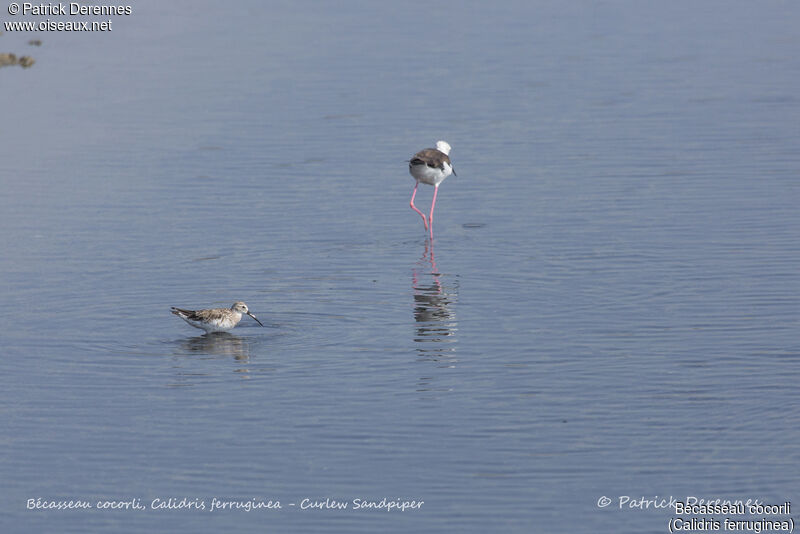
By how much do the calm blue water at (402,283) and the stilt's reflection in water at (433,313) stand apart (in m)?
0.07

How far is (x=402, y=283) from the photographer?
1930 centimetres

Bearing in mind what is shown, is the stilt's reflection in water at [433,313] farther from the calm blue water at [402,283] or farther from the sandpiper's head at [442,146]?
the sandpiper's head at [442,146]

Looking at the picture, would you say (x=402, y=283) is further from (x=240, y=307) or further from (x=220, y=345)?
(x=220, y=345)

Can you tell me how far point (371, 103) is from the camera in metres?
31.4

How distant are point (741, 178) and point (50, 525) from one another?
51.4 feet

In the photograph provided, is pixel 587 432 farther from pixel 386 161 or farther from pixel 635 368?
pixel 386 161

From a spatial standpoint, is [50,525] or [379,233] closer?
[50,525]

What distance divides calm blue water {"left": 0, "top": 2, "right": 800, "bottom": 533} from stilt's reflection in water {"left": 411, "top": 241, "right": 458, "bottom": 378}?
7 cm

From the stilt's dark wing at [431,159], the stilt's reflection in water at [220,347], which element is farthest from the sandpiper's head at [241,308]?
the stilt's dark wing at [431,159]

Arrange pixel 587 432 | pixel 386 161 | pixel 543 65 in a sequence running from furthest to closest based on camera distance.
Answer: pixel 543 65, pixel 386 161, pixel 587 432

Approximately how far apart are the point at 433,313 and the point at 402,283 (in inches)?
67.3

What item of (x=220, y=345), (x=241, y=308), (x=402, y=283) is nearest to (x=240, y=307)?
(x=241, y=308)

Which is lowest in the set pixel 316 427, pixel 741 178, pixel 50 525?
pixel 50 525

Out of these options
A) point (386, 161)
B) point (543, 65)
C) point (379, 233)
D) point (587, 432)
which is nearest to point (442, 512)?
point (587, 432)
